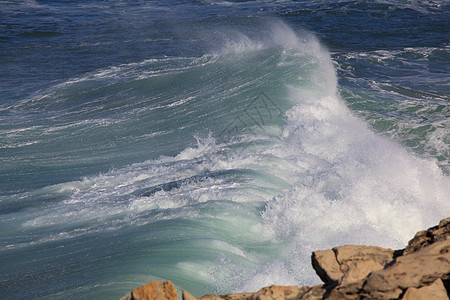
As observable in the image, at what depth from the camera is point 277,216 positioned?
6.08m

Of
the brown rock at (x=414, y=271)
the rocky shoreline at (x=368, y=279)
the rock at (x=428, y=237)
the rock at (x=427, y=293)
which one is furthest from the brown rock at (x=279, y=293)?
the rock at (x=428, y=237)

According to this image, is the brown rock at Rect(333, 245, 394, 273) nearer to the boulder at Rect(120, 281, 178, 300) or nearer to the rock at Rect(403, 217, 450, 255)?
the rock at Rect(403, 217, 450, 255)

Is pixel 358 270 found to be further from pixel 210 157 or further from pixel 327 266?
pixel 210 157

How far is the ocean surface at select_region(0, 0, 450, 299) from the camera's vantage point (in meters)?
5.23

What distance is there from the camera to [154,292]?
2.89 metres

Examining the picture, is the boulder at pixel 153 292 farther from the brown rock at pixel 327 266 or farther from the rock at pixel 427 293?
the rock at pixel 427 293

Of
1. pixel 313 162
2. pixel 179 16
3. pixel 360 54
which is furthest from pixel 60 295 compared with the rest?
pixel 179 16

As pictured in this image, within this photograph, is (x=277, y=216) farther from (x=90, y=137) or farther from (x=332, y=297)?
(x=90, y=137)

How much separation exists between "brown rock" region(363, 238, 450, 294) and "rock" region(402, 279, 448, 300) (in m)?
0.06

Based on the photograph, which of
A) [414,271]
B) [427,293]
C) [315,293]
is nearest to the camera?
[427,293]

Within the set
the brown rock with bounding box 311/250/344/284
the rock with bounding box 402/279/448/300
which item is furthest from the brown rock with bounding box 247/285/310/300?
the rock with bounding box 402/279/448/300

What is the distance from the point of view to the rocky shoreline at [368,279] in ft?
9.48

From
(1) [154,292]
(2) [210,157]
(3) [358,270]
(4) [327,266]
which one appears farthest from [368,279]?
(2) [210,157]

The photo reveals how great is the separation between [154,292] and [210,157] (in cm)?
520
